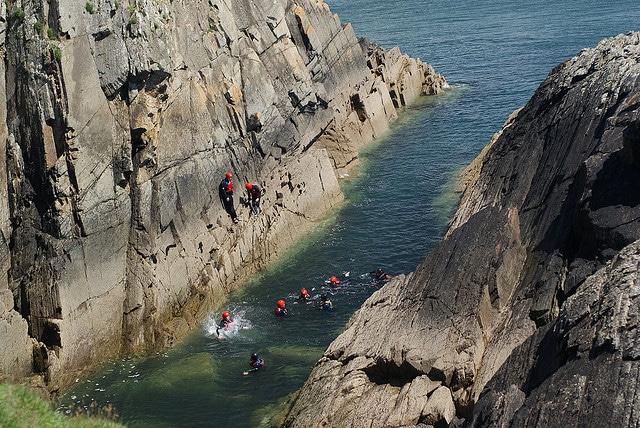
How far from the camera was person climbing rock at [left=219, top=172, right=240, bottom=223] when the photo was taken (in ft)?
136

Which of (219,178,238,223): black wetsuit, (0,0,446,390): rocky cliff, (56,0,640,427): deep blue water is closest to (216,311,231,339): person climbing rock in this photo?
(56,0,640,427): deep blue water

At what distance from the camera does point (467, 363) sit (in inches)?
1051

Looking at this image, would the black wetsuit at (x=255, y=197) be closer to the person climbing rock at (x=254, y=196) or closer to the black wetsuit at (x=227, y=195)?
the person climbing rock at (x=254, y=196)

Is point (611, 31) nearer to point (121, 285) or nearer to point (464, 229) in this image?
point (464, 229)

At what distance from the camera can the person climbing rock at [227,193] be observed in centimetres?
4159

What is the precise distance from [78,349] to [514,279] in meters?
19.8

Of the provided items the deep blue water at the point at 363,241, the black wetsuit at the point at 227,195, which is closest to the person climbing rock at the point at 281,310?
the deep blue water at the point at 363,241

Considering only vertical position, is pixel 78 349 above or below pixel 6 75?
below

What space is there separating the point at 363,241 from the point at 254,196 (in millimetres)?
7313

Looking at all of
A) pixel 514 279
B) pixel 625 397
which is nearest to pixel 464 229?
pixel 514 279

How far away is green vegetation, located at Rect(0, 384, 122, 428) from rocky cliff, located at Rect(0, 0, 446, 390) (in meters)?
12.3

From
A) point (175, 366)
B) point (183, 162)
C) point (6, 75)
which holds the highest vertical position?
point (6, 75)

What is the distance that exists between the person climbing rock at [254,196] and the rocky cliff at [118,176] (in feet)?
2.62

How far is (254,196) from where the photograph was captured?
43906mm
